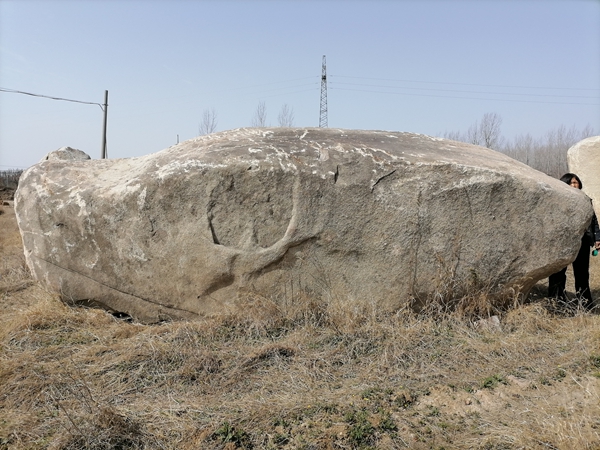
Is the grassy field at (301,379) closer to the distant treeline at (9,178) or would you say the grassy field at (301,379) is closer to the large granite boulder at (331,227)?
the large granite boulder at (331,227)

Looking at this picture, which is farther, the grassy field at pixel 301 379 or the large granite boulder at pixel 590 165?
the large granite boulder at pixel 590 165

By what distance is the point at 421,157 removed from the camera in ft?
14.0

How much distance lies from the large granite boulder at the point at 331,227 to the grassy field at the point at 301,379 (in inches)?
10.1

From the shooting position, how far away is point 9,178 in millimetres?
23375

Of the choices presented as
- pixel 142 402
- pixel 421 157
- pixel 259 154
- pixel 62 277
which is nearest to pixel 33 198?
pixel 62 277

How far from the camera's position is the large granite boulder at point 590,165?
8.51 metres

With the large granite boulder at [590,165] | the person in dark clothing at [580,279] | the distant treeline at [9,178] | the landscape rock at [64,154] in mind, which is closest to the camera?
the person in dark clothing at [580,279]

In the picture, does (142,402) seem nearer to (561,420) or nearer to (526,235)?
(561,420)

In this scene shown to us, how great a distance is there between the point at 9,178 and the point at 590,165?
75.7 ft

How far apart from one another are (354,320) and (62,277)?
2460 millimetres

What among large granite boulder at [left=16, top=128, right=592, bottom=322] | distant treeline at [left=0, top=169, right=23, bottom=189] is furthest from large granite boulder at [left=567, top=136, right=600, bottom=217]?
distant treeline at [left=0, top=169, right=23, bottom=189]

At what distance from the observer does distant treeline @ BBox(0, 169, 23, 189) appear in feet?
71.6

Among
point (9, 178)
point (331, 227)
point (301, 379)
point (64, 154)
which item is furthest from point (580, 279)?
point (9, 178)

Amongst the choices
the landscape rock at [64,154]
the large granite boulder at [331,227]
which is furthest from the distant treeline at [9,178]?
the large granite boulder at [331,227]
